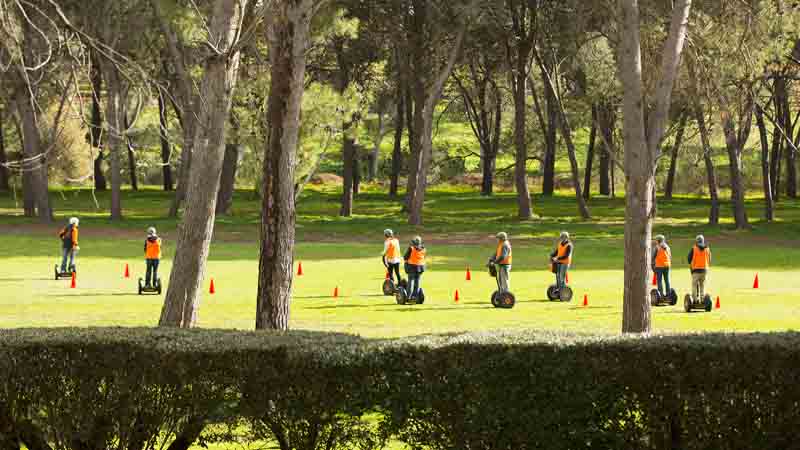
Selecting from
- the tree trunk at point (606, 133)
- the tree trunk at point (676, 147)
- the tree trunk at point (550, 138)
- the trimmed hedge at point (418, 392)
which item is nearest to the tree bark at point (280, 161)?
the trimmed hedge at point (418, 392)

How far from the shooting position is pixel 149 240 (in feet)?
91.2

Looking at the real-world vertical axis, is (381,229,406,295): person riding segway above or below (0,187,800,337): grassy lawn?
above

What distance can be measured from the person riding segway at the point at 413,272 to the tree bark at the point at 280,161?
11.7 meters

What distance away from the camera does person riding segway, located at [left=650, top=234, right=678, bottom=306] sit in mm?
25547

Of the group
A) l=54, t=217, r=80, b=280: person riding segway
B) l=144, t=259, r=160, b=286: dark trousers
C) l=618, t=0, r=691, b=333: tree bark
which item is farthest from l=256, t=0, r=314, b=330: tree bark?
l=54, t=217, r=80, b=280: person riding segway

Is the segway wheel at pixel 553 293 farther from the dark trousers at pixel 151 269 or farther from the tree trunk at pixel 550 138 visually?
the tree trunk at pixel 550 138

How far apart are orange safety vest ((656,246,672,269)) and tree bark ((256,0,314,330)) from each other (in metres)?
13.2

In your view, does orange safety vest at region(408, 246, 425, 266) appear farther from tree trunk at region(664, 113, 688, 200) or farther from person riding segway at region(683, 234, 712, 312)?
tree trunk at region(664, 113, 688, 200)

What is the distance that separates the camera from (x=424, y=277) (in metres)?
33.9

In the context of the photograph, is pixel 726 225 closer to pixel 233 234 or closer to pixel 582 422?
pixel 233 234

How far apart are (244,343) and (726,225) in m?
47.2

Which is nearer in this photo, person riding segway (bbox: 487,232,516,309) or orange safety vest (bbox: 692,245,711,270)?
orange safety vest (bbox: 692,245,711,270)

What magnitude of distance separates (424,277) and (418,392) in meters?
24.8

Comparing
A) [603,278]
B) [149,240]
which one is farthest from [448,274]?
[149,240]
